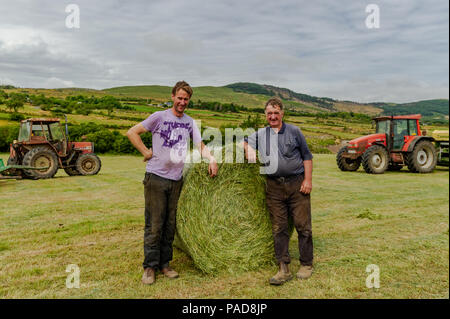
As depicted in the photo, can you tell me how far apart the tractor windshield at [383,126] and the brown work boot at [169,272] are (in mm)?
12458

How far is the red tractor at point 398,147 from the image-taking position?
43.9 feet


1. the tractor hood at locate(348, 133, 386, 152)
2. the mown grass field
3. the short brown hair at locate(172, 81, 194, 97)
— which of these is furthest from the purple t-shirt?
the tractor hood at locate(348, 133, 386, 152)

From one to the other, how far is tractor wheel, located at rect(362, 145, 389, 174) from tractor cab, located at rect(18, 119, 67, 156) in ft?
38.3

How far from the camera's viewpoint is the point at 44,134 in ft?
42.9

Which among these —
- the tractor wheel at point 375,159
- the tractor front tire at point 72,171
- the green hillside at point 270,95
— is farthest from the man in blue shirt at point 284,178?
the green hillside at point 270,95

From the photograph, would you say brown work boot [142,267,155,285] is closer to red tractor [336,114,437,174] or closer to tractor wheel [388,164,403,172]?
red tractor [336,114,437,174]

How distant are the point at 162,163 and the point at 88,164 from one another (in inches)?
457

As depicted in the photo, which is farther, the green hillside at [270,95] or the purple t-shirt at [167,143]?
the green hillside at [270,95]

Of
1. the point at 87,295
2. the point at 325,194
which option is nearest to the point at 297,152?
the point at 87,295

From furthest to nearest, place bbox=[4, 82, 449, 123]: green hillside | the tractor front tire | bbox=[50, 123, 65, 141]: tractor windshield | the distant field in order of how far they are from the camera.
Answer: bbox=[4, 82, 449, 123]: green hillside < the distant field < the tractor front tire < bbox=[50, 123, 65, 141]: tractor windshield

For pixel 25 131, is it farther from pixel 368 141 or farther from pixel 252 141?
pixel 368 141

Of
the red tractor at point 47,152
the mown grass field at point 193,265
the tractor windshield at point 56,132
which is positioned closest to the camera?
the mown grass field at point 193,265

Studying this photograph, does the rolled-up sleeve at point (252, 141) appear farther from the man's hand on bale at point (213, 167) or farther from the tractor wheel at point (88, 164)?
the tractor wheel at point (88, 164)

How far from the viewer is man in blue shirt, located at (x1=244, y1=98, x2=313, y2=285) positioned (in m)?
3.75
